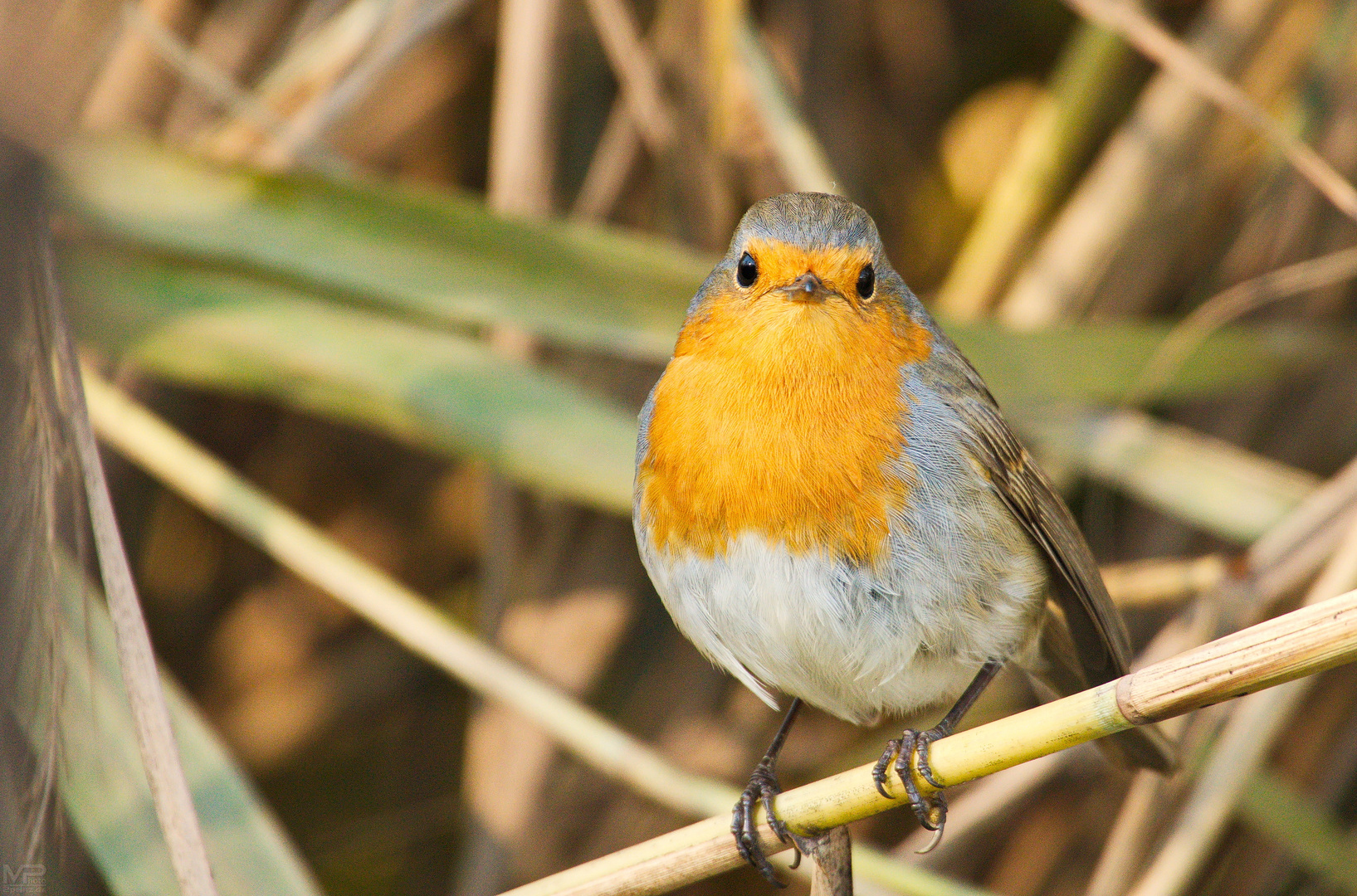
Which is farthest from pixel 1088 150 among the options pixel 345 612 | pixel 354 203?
pixel 345 612

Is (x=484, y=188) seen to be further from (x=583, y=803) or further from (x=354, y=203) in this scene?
(x=583, y=803)

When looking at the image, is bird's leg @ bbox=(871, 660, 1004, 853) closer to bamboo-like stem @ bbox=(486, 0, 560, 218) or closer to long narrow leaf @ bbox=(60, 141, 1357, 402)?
long narrow leaf @ bbox=(60, 141, 1357, 402)

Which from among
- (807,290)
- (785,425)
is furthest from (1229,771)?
(807,290)

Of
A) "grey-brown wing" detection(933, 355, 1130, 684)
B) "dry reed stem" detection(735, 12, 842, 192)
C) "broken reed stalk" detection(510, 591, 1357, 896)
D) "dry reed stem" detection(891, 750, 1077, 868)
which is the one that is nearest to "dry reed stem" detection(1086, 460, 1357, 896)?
"dry reed stem" detection(891, 750, 1077, 868)

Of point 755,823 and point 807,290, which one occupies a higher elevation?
point 807,290

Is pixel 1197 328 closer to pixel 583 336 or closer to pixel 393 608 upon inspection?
pixel 583 336

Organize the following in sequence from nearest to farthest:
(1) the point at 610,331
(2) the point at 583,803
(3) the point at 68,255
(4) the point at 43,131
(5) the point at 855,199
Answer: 1. (4) the point at 43,131
2. (3) the point at 68,255
3. (1) the point at 610,331
4. (2) the point at 583,803
5. (5) the point at 855,199
